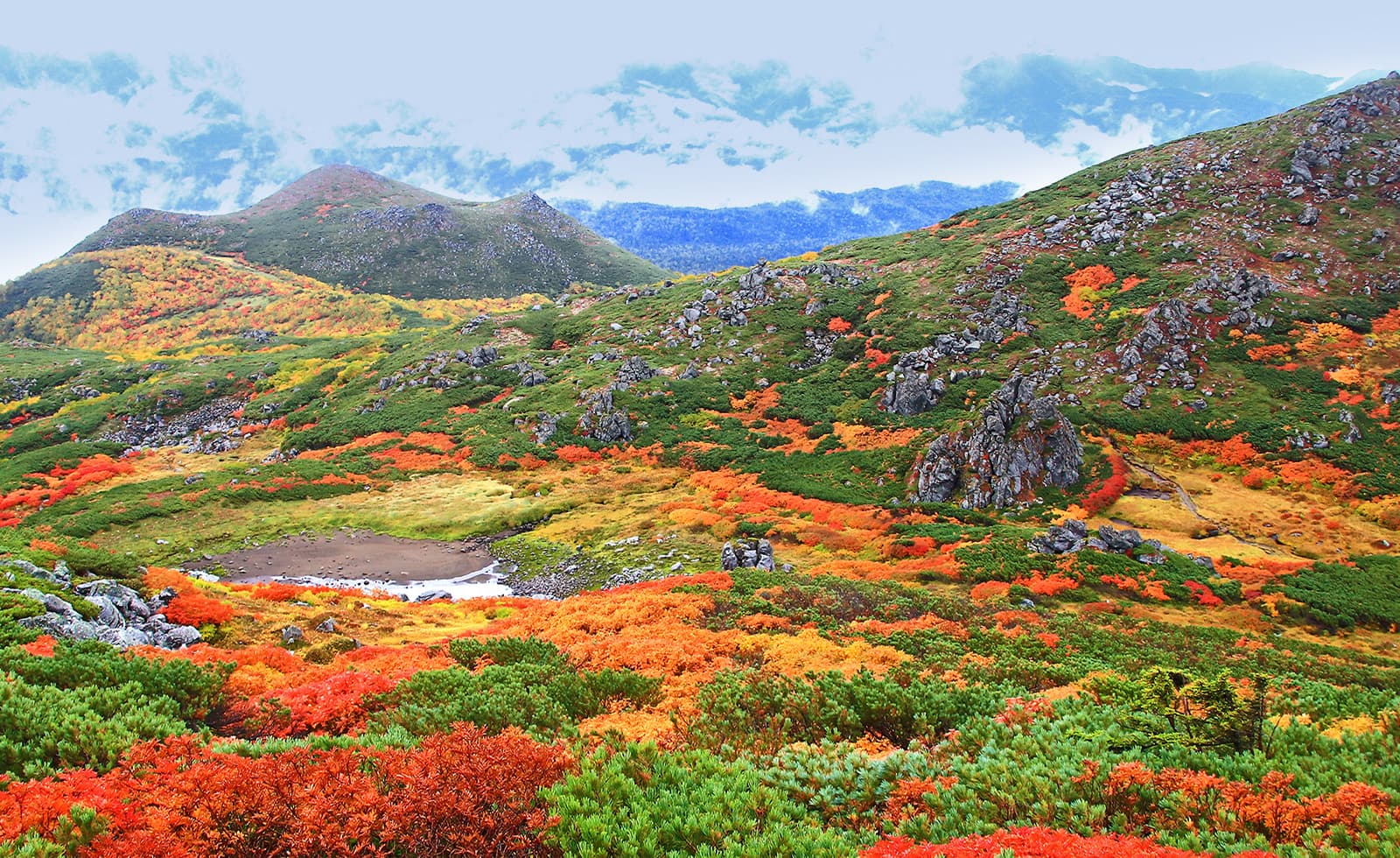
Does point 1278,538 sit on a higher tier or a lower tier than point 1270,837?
lower

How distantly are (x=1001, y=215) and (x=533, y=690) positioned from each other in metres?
98.1

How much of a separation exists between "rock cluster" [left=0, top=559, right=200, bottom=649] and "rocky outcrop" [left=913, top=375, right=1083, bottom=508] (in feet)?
125

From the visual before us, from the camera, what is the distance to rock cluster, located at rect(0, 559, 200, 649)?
15.5 m

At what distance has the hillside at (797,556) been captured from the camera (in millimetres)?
7637

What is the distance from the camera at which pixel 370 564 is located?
37.8 m

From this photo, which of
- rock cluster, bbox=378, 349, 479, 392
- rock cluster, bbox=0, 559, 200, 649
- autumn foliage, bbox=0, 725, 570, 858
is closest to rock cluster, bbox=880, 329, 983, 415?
rock cluster, bbox=0, 559, 200, 649

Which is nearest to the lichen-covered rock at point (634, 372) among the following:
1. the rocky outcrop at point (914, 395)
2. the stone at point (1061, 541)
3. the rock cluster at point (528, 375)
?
the rock cluster at point (528, 375)

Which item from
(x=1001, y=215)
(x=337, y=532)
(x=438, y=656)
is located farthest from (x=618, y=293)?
(x=438, y=656)

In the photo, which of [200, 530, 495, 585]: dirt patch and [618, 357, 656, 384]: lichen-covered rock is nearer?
[200, 530, 495, 585]: dirt patch

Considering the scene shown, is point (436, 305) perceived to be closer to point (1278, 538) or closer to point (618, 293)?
point (618, 293)

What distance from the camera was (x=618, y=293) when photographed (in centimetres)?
11175

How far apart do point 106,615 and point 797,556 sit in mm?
26764

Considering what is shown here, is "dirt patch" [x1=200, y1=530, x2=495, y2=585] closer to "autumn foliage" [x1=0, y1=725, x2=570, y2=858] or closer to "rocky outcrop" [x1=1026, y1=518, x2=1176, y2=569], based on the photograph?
"autumn foliage" [x1=0, y1=725, x2=570, y2=858]

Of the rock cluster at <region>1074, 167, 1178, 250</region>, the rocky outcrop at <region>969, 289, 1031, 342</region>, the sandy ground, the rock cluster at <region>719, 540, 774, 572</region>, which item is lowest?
the sandy ground
